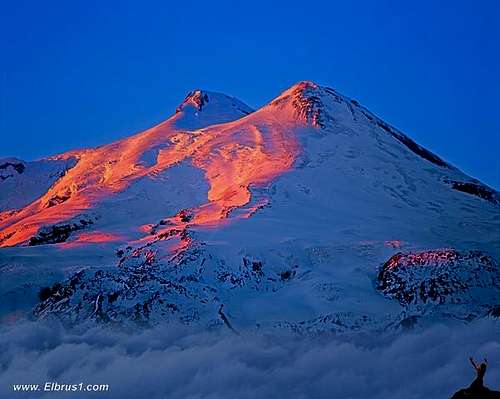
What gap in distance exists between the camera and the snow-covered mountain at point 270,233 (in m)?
32.6

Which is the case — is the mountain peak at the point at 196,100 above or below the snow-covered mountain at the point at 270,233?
above

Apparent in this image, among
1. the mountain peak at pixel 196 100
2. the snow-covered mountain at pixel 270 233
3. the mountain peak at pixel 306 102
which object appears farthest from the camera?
the mountain peak at pixel 196 100

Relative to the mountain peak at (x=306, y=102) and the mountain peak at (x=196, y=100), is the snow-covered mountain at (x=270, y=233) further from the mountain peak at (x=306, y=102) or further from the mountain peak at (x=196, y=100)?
the mountain peak at (x=196, y=100)

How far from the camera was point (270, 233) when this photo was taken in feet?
133

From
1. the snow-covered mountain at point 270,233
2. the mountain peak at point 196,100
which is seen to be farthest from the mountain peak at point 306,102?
the mountain peak at point 196,100

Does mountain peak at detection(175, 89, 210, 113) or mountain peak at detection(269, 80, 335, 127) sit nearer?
mountain peak at detection(269, 80, 335, 127)

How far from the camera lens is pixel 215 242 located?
38281mm

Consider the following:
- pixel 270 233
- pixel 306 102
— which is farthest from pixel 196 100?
pixel 270 233

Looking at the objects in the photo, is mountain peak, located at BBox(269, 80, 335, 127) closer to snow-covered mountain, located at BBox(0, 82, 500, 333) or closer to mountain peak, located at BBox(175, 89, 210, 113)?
snow-covered mountain, located at BBox(0, 82, 500, 333)

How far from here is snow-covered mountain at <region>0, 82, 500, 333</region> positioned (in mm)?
32625

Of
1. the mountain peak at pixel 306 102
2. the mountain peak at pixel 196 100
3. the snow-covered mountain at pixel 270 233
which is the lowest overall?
the snow-covered mountain at pixel 270 233

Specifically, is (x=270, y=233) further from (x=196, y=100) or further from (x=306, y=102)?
(x=196, y=100)

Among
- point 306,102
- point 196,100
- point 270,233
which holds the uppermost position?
point 196,100

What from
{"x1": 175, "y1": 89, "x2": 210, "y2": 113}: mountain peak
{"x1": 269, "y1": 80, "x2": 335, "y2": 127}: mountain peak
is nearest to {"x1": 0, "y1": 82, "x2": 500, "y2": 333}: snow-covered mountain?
{"x1": 269, "y1": 80, "x2": 335, "y2": 127}: mountain peak
